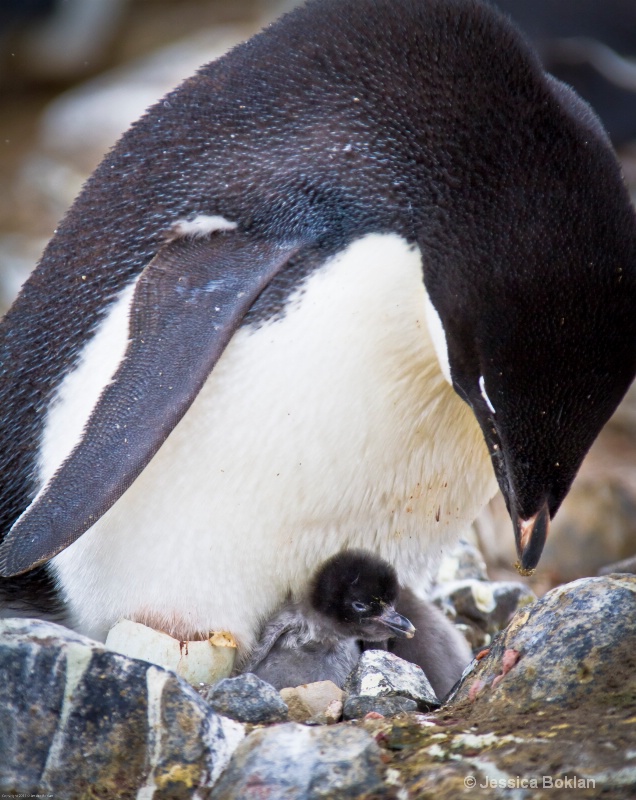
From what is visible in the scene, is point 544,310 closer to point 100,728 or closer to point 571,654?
point 571,654

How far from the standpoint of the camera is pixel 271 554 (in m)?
2.70

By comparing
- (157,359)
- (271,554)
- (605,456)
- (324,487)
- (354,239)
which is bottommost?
(605,456)

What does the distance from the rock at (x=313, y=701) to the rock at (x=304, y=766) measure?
323 millimetres

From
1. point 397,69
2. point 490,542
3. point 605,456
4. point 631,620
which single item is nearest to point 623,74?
point 605,456

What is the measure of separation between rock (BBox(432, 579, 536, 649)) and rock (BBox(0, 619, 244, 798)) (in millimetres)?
1476

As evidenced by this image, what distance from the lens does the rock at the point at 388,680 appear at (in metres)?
2.34

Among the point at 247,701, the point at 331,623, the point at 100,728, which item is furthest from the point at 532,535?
the point at 100,728

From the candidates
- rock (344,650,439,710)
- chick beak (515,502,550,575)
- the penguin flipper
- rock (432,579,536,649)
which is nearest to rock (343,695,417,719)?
rock (344,650,439,710)

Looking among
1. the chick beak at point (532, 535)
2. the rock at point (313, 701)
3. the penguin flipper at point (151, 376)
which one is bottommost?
the rock at point (313, 701)

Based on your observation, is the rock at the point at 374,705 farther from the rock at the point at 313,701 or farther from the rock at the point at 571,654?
the rock at the point at 571,654

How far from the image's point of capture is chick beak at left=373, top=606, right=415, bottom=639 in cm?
274

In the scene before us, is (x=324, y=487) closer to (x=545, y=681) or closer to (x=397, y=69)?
(x=545, y=681)

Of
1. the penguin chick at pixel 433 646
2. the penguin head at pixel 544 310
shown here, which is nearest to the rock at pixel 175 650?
the penguin chick at pixel 433 646

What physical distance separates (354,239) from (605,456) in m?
3.15
